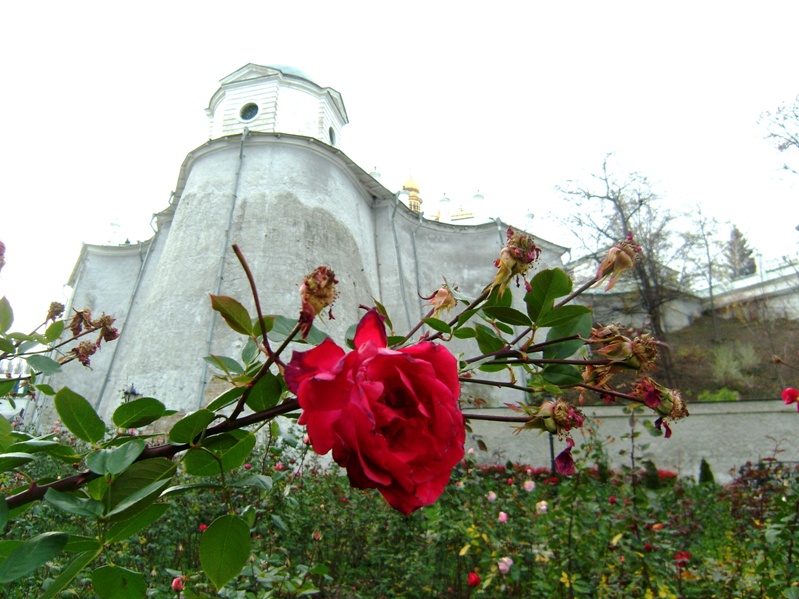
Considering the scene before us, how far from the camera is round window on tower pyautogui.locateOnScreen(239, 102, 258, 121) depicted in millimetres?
11305

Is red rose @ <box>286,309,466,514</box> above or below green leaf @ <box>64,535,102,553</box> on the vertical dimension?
above

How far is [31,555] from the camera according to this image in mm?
450

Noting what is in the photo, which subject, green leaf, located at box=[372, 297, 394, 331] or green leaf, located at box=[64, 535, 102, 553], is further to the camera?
green leaf, located at box=[372, 297, 394, 331]

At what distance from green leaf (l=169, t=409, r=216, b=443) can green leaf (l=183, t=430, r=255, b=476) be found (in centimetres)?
3

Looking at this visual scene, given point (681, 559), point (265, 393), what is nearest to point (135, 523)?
point (265, 393)

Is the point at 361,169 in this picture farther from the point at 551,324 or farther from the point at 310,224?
the point at 551,324

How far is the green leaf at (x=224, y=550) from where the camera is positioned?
516mm

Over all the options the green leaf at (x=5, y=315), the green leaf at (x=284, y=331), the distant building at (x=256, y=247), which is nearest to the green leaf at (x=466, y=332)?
the green leaf at (x=284, y=331)

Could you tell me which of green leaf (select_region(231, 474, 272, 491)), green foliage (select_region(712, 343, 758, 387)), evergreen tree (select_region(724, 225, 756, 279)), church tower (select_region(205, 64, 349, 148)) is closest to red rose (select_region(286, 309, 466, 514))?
green leaf (select_region(231, 474, 272, 491))

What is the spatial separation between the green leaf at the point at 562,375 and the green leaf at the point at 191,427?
389mm

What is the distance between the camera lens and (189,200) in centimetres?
987

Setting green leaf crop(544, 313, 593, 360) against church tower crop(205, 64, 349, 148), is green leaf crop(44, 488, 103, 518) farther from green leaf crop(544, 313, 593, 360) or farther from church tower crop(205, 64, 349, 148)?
church tower crop(205, 64, 349, 148)

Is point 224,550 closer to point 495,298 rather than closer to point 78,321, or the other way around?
point 495,298

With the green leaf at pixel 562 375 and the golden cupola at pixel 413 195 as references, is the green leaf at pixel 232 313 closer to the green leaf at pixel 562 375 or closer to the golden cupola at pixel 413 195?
the green leaf at pixel 562 375
